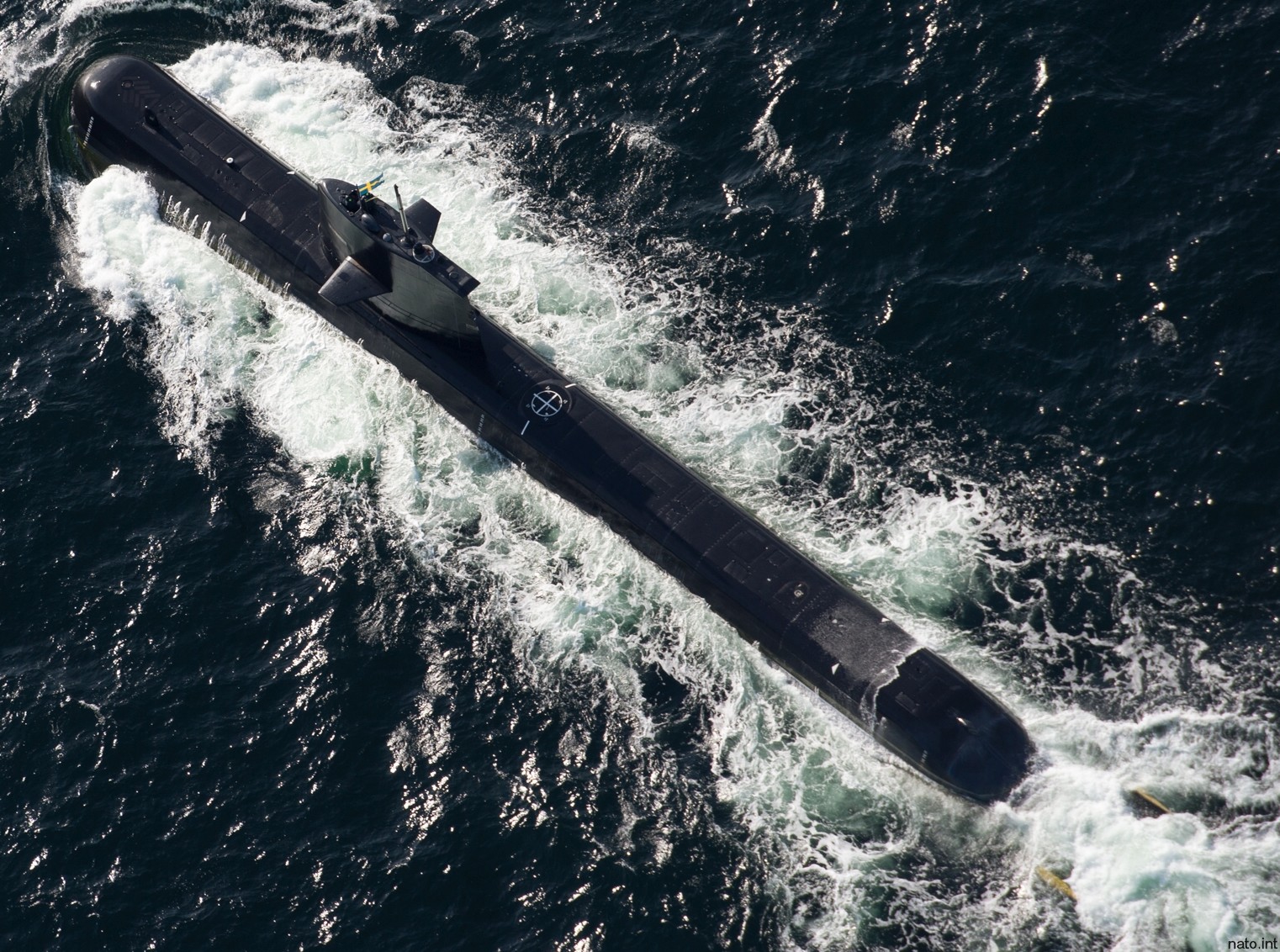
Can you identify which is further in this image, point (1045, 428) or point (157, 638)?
point (1045, 428)

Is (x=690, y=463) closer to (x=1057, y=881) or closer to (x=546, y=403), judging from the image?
(x=546, y=403)

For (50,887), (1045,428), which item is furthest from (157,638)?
(1045,428)

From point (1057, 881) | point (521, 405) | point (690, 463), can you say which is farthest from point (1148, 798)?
point (521, 405)

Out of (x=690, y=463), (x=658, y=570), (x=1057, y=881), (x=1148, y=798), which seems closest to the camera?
(x=1057, y=881)

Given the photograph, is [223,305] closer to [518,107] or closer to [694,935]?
[518,107]

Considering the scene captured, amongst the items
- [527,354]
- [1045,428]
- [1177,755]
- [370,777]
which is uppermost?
[1045,428]

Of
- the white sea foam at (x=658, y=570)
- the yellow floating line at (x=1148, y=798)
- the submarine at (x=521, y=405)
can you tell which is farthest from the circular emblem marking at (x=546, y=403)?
the yellow floating line at (x=1148, y=798)

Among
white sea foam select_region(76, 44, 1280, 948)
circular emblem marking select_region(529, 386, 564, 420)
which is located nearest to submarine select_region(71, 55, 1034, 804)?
circular emblem marking select_region(529, 386, 564, 420)
